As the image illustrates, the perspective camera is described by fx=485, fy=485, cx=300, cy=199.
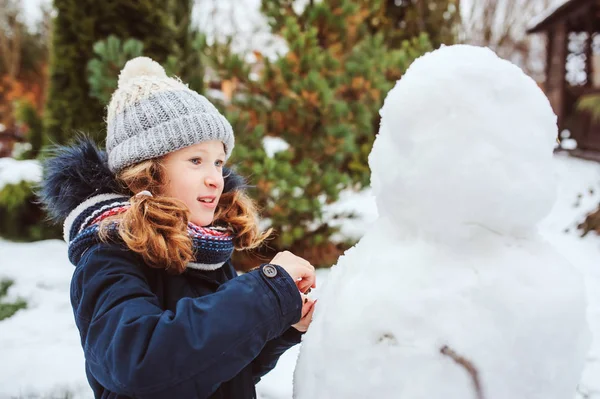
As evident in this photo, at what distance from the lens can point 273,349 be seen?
4.72 ft

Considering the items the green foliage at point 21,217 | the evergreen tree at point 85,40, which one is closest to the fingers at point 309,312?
the evergreen tree at point 85,40

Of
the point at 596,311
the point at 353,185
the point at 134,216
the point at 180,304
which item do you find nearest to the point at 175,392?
the point at 180,304

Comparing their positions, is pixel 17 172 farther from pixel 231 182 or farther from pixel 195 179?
pixel 195 179

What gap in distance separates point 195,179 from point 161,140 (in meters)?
0.14

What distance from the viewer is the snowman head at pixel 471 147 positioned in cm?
87

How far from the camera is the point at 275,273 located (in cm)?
109

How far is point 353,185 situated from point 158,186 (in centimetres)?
364

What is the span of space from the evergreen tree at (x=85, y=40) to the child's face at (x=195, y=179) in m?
3.55

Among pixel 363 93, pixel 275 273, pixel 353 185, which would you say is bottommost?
pixel 353 185

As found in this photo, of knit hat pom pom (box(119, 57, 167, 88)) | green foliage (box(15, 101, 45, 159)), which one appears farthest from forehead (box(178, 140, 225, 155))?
green foliage (box(15, 101, 45, 159))

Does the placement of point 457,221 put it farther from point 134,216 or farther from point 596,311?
point 596,311

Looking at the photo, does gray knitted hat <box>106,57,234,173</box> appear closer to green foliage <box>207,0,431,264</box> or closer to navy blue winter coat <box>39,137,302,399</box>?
navy blue winter coat <box>39,137,302,399</box>

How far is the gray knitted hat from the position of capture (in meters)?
1.33

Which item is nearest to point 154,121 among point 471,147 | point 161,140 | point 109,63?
point 161,140
